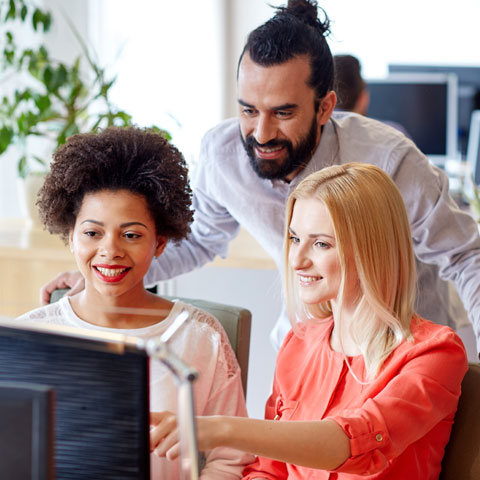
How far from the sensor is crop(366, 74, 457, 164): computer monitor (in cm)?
391

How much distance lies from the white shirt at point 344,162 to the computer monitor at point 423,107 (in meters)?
2.27

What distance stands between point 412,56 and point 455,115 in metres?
1.25

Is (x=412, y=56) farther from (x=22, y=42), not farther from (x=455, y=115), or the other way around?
(x=22, y=42)

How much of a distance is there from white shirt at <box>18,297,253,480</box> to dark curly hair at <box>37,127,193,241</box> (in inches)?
6.2

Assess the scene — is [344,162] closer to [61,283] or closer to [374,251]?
→ [374,251]

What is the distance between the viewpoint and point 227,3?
5305mm

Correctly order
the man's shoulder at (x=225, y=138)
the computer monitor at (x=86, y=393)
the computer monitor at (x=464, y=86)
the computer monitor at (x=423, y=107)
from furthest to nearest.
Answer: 1. the computer monitor at (x=464, y=86)
2. the computer monitor at (x=423, y=107)
3. the man's shoulder at (x=225, y=138)
4. the computer monitor at (x=86, y=393)

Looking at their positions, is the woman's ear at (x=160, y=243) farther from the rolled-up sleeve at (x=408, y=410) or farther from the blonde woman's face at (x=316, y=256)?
the rolled-up sleeve at (x=408, y=410)

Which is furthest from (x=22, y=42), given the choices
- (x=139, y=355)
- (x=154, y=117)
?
(x=139, y=355)

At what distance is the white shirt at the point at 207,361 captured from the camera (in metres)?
1.13

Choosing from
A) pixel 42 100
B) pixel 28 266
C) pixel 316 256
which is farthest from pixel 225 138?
pixel 42 100

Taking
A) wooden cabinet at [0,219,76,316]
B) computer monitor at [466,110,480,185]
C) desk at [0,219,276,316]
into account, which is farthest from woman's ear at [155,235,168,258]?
computer monitor at [466,110,480,185]

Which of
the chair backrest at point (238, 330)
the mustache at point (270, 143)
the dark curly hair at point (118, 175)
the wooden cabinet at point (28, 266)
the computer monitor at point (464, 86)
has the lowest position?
the wooden cabinet at point (28, 266)

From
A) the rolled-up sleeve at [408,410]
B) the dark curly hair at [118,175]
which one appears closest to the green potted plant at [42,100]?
the dark curly hair at [118,175]
